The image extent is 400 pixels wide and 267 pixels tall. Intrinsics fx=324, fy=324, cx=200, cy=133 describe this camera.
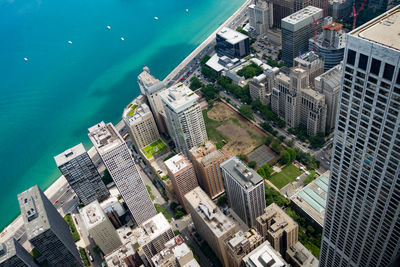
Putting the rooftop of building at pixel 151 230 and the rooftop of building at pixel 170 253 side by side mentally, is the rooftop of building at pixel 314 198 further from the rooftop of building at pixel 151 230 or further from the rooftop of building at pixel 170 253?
the rooftop of building at pixel 151 230

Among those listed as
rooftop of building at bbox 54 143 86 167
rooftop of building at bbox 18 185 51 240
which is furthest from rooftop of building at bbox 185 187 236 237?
rooftop of building at bbox 54 143 86 167

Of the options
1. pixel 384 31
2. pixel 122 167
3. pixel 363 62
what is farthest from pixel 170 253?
pixel 384 31

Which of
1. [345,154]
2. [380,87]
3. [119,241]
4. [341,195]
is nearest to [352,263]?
[341,195]

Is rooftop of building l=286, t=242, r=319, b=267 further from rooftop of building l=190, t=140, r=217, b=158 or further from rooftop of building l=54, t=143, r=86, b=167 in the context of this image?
rooftop of building l=54, t=143, r=86, b=167

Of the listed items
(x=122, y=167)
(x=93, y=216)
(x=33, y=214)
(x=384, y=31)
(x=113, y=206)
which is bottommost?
(x=113, y=206)

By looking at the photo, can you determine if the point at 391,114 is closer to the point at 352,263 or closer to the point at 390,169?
the point at 390,169

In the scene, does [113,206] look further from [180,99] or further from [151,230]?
[180,99]
